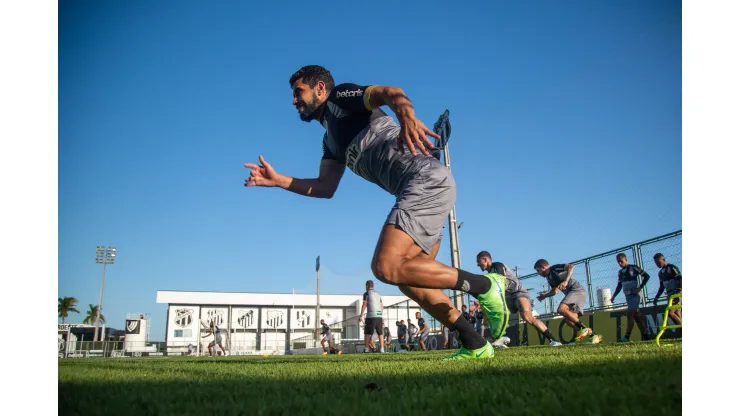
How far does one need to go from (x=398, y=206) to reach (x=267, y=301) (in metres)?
48.0

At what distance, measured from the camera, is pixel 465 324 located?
3555mm

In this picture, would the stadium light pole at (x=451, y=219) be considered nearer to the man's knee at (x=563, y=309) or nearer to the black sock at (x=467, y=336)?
the man's knee at (x=563, y=309)

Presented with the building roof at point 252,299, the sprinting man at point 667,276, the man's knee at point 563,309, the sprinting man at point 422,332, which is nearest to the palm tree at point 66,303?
the man's knee at point 563,309

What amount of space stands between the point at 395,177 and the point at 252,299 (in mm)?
48555

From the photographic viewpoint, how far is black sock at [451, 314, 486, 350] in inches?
137

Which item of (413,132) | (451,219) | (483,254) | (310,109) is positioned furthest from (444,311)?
(451,219)

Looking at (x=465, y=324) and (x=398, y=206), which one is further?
(x=465, y=324)

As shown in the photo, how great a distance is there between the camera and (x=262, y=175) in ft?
12.0

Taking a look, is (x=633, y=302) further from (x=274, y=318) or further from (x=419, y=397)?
(x=274, y=318)

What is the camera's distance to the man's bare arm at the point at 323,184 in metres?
3.79
